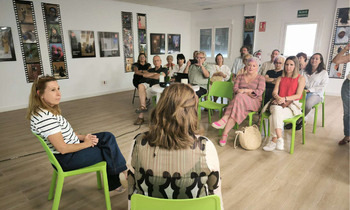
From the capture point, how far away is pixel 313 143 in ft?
10.9

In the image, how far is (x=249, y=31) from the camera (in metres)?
7.64

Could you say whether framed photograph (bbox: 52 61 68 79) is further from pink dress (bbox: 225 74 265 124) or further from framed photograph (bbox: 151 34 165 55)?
pink dress (bbox: 225 74 265 124)

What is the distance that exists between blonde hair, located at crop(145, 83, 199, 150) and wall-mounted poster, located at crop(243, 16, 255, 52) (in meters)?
7.20

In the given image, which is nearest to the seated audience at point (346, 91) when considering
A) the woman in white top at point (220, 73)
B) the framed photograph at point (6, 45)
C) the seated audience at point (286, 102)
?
the seated audience at point (286, 102)

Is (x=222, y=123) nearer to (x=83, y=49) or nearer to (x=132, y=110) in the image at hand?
(x=132, y=110)

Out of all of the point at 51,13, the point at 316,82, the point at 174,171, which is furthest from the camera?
the point at 51,13

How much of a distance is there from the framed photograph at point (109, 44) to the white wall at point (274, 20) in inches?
138

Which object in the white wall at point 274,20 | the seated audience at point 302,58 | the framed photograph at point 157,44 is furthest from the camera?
the framed photograph at point 157,44

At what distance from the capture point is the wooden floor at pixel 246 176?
6.87 ft

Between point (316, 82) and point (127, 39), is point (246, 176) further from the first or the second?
point (127, 39)

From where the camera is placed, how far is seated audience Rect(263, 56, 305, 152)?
10.1 ft

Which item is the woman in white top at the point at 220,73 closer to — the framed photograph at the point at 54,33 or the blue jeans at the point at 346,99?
the blue jeans at the point at 346,99

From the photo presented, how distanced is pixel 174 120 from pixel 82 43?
5.86 metres

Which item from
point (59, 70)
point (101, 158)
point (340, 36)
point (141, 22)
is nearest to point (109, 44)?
point (141, 22)
